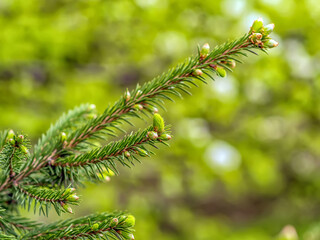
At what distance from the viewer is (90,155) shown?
3.13 feet

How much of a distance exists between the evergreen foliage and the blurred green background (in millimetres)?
2787

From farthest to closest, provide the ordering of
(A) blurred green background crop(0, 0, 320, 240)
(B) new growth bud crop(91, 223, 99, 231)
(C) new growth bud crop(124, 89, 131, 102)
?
(A) blurred green background crop(0, 0, 320, 240) < (C) new growth bud crop(124, 89, 131, 102) < (B) new growth bud crop(91, 223, 99, 231)

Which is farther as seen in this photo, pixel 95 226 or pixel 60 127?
pixel 60 127

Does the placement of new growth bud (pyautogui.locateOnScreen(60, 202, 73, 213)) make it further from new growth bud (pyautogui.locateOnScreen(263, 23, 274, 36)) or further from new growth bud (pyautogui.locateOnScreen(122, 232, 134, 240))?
new growth bud (pyautogui.locateOnScreen(263, 23, 274, 36))

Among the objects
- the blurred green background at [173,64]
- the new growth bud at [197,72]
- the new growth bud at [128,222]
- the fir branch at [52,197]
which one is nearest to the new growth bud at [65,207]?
the fir branch at [52,197]

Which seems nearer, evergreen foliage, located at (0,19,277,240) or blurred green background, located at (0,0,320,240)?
evergreen foliage, located at (0,19,277,240)

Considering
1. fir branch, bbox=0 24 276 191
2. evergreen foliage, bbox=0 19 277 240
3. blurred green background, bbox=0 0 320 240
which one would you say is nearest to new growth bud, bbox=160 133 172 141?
evergreen foliage, bbox=0 19 277 240

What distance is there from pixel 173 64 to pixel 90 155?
3.48 meters

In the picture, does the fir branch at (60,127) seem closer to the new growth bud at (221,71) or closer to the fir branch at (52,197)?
the fir branch at (52,197)

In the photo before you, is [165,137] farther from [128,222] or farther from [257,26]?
[257,26]

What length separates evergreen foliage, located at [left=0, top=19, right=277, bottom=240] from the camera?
2.93 feet

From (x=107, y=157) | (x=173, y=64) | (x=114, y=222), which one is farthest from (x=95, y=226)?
(x=173, y=64)

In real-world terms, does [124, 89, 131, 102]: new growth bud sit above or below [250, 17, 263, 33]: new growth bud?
above

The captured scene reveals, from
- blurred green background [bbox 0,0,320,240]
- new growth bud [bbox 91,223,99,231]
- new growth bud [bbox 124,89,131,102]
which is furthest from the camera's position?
blurred green background [bbox 0,0,320,240]
